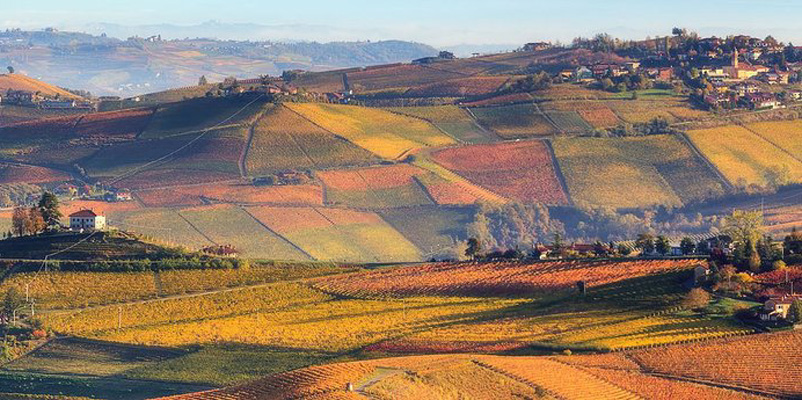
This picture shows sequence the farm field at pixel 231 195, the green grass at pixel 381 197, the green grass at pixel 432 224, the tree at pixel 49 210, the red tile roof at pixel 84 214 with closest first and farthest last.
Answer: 1. the tree at pixel 49 210
2. the red tile roof at pixel 84 214
3. the green grass at pixel 432 224
4. the farm field at pixel 231 195
5. the green grass at pixel 381 197

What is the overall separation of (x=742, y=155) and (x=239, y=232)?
49874 mm

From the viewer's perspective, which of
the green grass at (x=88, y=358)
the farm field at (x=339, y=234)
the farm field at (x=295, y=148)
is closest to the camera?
the green grass at (x=88, y=358)

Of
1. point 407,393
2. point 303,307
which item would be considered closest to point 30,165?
point 303,307

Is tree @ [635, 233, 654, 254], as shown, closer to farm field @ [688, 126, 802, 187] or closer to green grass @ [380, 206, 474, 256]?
green grass @ [380, 206, 474, 256]

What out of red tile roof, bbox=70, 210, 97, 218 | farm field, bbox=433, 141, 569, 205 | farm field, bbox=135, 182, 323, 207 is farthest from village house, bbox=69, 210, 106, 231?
farm field, bbox=433, 141, 569, 205

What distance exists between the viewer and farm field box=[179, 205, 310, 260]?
128 metres

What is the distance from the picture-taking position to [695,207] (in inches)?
5812

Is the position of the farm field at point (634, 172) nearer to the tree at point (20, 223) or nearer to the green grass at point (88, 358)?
the tree at point (20, 223)

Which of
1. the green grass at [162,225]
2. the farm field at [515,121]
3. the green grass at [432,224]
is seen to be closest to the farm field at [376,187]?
the green grass at [432,224]

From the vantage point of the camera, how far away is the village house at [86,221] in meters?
117

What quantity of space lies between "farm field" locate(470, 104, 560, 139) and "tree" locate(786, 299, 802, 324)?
82.2 m

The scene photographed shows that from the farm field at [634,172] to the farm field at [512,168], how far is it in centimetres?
146

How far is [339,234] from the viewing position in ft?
443

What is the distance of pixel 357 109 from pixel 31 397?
328 ft
